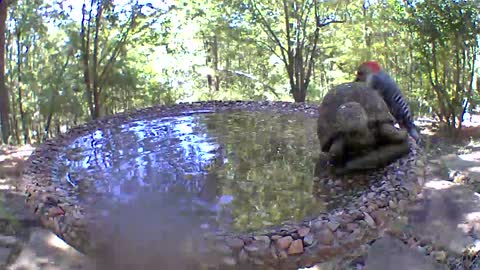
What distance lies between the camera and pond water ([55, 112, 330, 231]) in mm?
2002

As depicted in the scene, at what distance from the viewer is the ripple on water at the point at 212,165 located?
6.56 feet

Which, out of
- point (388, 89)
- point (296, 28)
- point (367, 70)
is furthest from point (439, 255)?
point (296, 28)

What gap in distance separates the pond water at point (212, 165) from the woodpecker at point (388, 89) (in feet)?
1.63

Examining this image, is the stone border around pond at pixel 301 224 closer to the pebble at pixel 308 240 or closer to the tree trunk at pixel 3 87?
the pebble at pixel 308 240

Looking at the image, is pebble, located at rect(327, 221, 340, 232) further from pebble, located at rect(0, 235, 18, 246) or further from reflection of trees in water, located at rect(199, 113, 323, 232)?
pebble, located at rect(0, 235, 18, 246)

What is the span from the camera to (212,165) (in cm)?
262

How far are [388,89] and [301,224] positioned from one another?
1.31 meters

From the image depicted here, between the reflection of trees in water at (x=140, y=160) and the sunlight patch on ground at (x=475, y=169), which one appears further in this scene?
the sunlight patch on ground at (x=475, y=169)

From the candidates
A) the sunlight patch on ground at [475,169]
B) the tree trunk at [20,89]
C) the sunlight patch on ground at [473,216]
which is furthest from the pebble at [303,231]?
the tree trunk at [20,89]

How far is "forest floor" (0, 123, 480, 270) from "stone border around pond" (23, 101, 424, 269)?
1.45 feet

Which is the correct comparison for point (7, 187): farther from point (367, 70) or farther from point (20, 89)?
point (20, 89)

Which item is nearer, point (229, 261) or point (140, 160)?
point (229, 261)

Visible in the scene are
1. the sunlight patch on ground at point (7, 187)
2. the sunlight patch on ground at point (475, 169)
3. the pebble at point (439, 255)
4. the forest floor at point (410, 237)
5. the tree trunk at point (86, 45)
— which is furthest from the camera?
the tree trunk at point (86, 45)

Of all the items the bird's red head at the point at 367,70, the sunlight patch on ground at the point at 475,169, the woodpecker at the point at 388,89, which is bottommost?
the sunlight patch on ground at the point at 475,169
